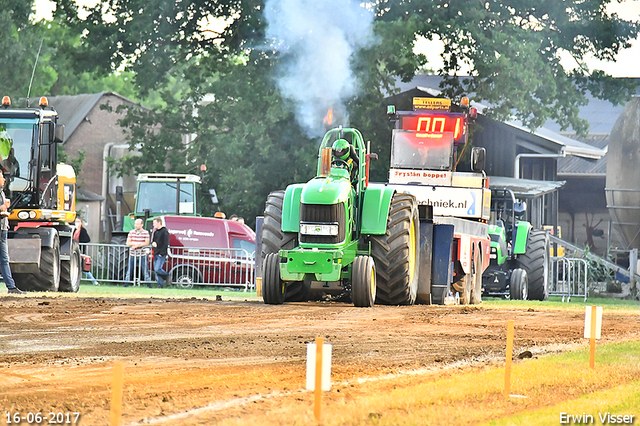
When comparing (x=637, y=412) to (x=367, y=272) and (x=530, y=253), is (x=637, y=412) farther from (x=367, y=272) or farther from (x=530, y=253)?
(x=530, y=253)

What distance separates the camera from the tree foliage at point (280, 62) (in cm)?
3038

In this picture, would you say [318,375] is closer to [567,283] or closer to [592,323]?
[592,323]

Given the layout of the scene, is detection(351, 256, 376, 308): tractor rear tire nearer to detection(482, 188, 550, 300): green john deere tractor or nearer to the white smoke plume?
the white smoke plume

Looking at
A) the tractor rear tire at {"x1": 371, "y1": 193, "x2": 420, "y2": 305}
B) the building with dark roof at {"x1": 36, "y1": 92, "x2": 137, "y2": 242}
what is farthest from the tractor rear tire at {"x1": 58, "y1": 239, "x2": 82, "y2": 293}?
the building with dark roof at {"x1": 36, "y1": 92, "x2": 137, "y2": 242}

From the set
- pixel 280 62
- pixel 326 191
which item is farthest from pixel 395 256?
pixel 280 62

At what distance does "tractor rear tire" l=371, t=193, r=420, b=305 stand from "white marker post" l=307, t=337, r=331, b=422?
9703 mm

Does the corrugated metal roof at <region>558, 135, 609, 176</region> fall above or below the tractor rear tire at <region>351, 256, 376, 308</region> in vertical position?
above

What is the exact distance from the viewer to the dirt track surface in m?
6.98

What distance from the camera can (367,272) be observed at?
1507 cm

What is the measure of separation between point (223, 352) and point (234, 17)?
84.1 feet

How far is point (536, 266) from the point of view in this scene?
984 inches

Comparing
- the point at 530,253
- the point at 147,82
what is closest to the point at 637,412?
the point at 530,253

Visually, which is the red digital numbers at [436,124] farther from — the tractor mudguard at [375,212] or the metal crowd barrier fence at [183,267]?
the metal crowd barrier fence at [183,267]

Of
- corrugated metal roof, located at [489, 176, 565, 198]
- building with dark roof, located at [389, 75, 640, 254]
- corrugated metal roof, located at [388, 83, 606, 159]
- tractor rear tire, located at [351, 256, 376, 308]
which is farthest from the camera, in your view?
building with dark roof, located at [389, 75, 640, 254]
